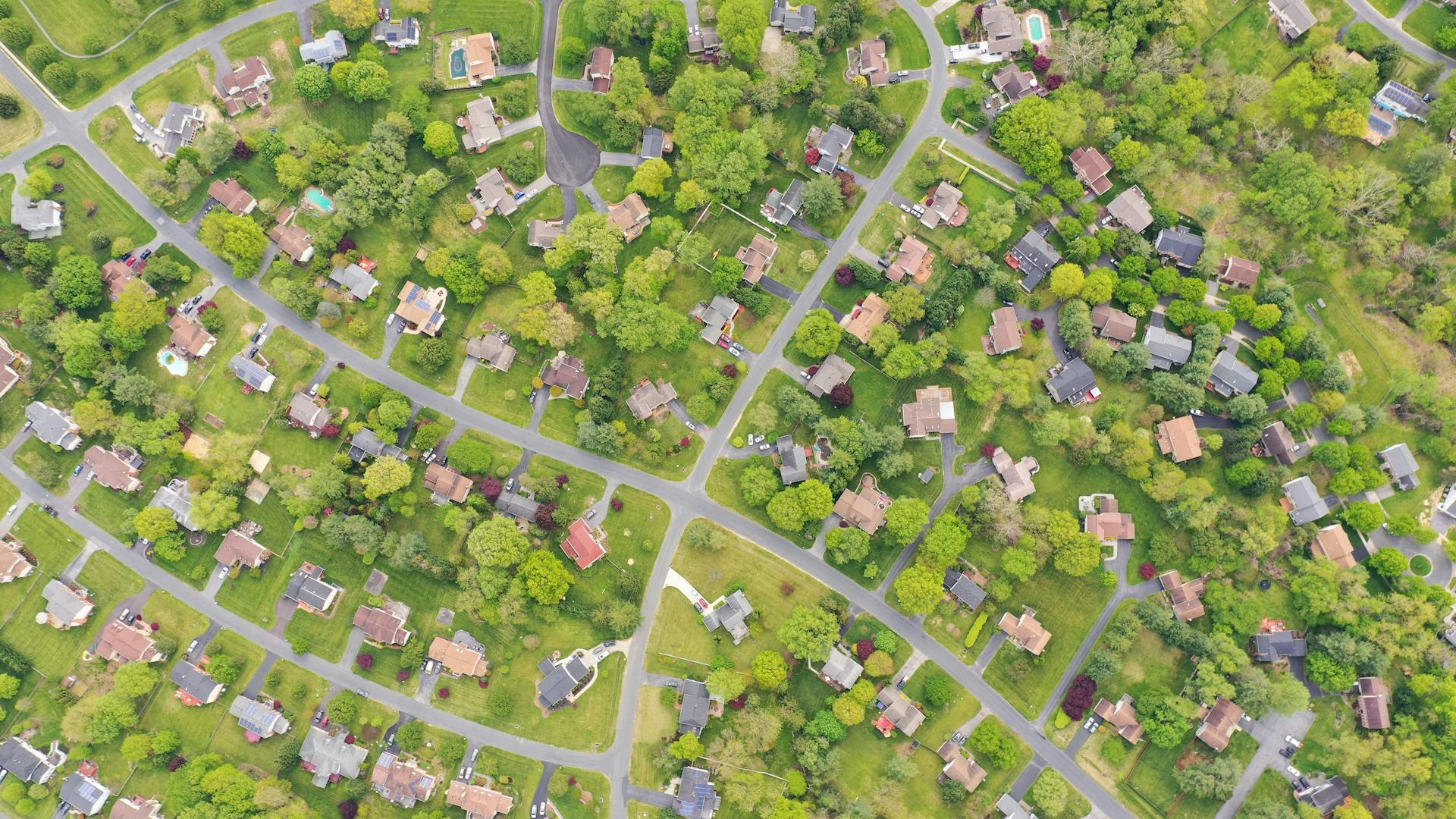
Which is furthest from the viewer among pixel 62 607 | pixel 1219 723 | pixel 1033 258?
pixel 1033 258

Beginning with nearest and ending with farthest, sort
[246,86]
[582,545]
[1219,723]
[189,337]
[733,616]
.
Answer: [1219,723]
[733,616]
[582,545]
[189,337]
[246,86]

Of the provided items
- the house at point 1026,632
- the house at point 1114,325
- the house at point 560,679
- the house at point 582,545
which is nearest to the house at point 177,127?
the house at point 582,545

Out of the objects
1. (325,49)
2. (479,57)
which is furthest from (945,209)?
(325,49)

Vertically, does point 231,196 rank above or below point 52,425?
above

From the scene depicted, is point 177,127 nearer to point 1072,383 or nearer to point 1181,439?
point 1072,383

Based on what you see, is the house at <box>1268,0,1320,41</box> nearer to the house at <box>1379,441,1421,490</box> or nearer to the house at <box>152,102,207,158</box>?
the house at <box>1379,441,1421,490</box>

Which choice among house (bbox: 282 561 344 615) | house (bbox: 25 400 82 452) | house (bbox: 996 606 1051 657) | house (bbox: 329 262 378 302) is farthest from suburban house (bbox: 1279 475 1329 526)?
house (bbox: 25 400 82 452)
